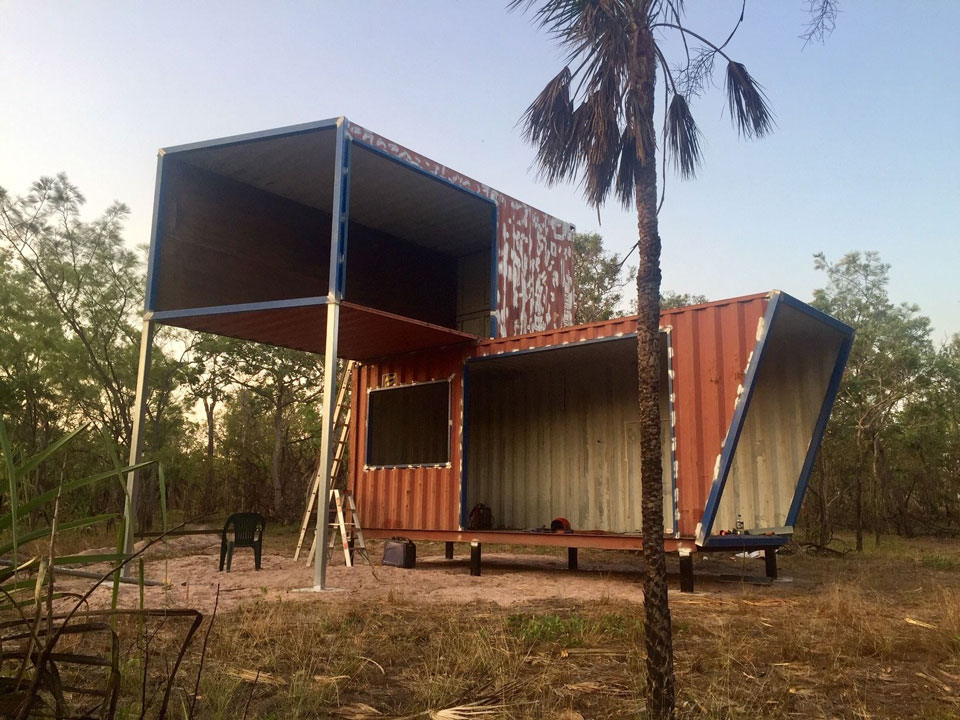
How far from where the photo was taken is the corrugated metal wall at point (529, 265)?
12.7 meters

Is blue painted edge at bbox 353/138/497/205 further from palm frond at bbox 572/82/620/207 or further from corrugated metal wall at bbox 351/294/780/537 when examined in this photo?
palm frond at bbox 572/82/620/207

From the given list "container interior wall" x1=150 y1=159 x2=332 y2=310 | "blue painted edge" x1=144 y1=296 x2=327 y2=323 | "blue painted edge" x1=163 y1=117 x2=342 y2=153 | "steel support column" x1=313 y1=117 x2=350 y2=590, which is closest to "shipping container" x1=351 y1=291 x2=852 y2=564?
"container interior wall" x1=150 y1=159 x2=332 y2=310

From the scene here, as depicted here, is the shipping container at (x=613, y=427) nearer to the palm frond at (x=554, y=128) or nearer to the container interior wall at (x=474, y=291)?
the container interior wall at (x=474, y=291)

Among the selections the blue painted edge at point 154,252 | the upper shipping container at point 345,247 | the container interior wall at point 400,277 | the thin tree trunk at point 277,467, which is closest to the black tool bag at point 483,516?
the upper shipping container at point 345,247

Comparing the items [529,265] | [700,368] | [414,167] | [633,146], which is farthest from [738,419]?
[529,265]

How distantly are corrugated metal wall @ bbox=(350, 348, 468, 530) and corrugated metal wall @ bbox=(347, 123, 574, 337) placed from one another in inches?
51.7

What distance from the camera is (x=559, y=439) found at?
13.7 metres

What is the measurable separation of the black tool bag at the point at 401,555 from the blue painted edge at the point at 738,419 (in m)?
4.79

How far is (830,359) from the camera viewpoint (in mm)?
10633

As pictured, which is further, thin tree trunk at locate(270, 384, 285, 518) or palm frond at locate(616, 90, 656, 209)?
thin tree trunk at locate(270, 384, 285, 518)

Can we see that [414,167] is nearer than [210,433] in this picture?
Yes

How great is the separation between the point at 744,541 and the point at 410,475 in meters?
5.29

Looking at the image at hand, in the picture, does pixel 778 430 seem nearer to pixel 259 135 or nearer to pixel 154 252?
pixel 259 135

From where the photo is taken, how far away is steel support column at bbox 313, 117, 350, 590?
860 cm
